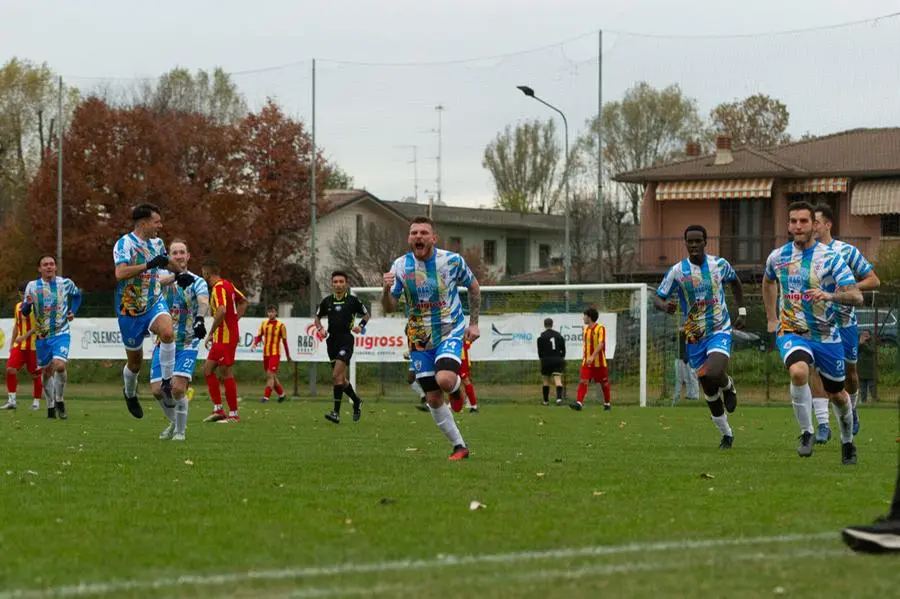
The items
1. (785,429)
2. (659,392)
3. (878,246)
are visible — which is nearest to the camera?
(785,429)

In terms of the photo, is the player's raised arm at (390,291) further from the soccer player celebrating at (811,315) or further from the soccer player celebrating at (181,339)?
the soccer player celebrating at (811,315)

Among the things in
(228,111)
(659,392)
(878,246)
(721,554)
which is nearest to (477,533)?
(721,554)

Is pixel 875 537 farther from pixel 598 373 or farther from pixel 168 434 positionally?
pixel 598 373

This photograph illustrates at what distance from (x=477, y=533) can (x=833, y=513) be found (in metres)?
2.22

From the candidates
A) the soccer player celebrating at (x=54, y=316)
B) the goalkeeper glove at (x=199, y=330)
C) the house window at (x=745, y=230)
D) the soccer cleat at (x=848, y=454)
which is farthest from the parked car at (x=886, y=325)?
the soccer cleat at (x=848, y=454)

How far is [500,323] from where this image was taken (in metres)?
31.8

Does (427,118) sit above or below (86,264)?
above

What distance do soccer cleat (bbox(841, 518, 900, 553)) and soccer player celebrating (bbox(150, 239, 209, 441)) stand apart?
30.4ft

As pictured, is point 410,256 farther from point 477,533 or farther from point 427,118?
point 427,118

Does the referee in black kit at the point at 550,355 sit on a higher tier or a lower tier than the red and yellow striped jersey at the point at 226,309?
lower

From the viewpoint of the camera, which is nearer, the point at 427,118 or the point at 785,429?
the point at 785,429

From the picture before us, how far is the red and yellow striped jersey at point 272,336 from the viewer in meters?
32.0

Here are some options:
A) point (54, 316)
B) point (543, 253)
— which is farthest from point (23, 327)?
point (543, 253)

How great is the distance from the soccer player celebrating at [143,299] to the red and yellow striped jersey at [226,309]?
522 centimetres
